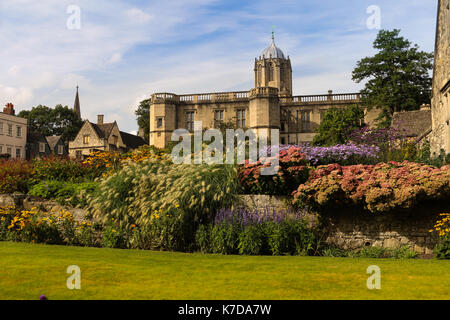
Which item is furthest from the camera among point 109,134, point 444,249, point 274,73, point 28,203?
point 274,73

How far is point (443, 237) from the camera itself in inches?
401

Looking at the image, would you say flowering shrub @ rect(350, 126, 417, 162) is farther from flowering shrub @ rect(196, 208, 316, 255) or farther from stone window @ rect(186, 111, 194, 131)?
stone window @ rect(186, 111, 194, 131)

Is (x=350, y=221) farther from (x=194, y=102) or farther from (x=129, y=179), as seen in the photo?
(x=194, y=102)

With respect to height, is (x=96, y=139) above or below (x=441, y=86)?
above

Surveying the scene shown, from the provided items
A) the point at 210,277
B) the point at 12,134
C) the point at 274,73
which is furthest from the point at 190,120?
the point at 210,277

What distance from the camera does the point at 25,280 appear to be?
6531 millimetres

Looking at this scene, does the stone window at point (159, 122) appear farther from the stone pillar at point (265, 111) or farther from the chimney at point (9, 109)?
the chimney at point (9, 109)

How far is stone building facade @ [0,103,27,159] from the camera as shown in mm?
47472

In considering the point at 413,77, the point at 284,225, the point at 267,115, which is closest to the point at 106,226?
the point at 284,225

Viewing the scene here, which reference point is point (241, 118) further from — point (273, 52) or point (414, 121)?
point (414, 121)

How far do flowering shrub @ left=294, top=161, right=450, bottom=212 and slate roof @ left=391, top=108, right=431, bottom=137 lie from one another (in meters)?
16.3

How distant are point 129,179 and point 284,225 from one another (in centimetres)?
427

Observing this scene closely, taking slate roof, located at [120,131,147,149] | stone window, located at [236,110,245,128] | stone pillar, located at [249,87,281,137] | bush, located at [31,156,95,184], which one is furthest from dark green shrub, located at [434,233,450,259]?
slate roof, located at [120,131,147,149]

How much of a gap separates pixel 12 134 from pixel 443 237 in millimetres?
47667
